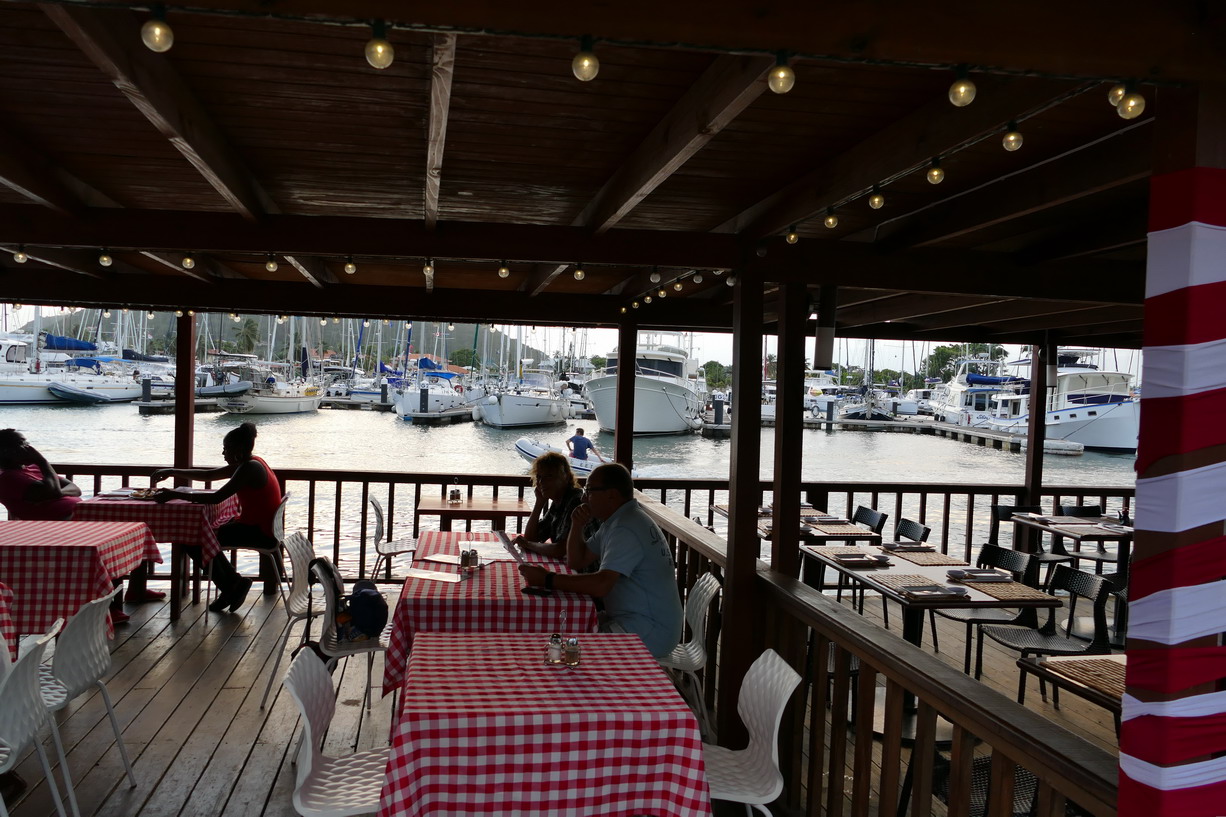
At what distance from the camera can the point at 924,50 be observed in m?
1.56

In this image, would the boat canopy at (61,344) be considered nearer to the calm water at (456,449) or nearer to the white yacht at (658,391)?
the calm water at (456,449)

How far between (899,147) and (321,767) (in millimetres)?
2763

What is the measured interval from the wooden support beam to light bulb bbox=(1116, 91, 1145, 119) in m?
0.80

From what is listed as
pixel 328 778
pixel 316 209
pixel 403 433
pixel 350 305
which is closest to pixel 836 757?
pixel 328 778

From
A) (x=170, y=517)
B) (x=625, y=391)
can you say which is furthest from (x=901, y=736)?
(x=170, y=517)

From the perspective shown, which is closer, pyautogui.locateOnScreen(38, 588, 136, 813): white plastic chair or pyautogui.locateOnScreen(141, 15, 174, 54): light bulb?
pyautogui.locateOnScreen(141, 15, 174, 54): light bulb

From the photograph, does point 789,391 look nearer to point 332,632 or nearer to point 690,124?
point 690,124

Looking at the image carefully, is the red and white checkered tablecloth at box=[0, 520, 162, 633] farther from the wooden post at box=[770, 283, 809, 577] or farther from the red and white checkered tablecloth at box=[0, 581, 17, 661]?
the wooden post at box=[770, 283, 809, 577]

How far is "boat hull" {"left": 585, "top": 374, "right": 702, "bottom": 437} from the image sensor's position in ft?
77.4

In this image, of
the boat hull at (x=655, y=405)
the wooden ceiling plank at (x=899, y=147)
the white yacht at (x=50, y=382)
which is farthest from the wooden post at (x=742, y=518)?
the white yacht at (x=50, y=382)

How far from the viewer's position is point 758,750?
9.18 feet

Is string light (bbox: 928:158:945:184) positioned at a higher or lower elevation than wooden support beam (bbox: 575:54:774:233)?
lower

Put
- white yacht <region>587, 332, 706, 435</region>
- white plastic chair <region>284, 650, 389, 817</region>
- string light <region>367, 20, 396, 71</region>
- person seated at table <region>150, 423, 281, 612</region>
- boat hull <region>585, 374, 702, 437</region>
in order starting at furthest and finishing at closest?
boat hull <region>585, 374, 702, 437</region>
white yacht <region>587, 332, 706, 435</region>
person seated at table <region>150, 423, 281, 612</region>
white plastic chair <region>284, 650, 389, 817</region>
string light <region>367, 20, 396, 71</region>

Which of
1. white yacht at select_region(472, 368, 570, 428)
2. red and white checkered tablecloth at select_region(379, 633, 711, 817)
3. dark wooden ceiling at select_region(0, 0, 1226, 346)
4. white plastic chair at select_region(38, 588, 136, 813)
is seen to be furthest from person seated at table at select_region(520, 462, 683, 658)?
white yacht at select_region(472, 368, 570, 428)
